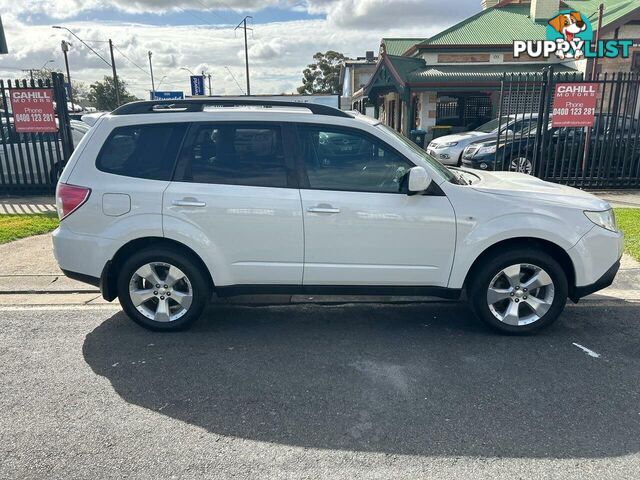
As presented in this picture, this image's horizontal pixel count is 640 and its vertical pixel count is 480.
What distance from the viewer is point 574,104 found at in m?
9.50

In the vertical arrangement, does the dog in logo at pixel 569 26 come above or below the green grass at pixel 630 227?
above

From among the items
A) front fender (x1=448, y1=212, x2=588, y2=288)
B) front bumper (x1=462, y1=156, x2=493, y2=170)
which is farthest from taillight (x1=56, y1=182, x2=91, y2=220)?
front bumper (x1=462, y1=156, x2=493, y2=170)

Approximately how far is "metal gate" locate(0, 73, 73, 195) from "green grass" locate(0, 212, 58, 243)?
5.91 feet

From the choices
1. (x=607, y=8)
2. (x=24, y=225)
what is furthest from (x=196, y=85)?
(x=24, y=225)

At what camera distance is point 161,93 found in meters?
35.7

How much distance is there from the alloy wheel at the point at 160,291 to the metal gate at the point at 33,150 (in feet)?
22.5

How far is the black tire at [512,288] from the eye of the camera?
3961 millimetres

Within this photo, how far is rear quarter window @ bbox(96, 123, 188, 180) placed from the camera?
404 cm

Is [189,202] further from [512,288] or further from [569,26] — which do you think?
[569,26]

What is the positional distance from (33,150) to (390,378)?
30.3 ft

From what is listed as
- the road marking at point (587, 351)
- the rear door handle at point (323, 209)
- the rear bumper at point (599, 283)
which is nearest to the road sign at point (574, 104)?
the rear bumper at point (599, 283)

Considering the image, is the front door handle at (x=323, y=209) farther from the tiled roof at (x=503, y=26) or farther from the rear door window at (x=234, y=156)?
the tiled roof at (x=503, y=26)

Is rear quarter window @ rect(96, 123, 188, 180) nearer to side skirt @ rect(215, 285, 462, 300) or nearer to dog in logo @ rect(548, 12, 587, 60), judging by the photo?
side skirt @ rect(215, 285, 462, 300)

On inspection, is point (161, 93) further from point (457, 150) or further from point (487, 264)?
point (487, 264)
